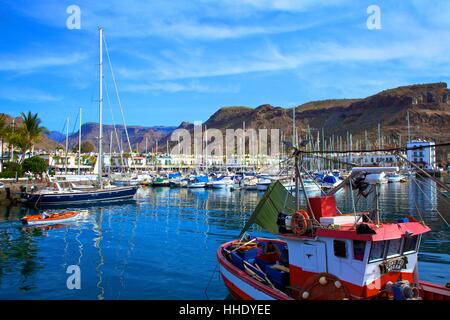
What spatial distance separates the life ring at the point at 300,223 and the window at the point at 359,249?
65.7 inches

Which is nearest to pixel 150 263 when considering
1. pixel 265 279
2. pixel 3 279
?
pixel 3 279

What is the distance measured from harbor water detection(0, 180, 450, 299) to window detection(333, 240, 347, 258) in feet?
10.2

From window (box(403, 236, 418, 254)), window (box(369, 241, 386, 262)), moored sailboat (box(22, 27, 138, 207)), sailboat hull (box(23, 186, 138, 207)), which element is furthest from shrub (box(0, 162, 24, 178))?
window (box(403, 236, 418, 254))

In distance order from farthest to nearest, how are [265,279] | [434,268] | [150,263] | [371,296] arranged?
[150,263] → [434,268] → [265,279] → [371,296]

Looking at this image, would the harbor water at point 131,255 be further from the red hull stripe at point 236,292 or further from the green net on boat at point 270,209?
the green net on boat at point 270,209

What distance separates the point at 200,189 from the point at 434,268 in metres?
64.5

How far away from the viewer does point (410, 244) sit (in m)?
12.3

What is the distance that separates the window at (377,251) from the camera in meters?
11.5

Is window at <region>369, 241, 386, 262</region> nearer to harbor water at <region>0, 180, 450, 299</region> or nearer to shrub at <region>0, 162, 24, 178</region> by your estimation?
harbor water at <region>0, 180, 450, 299</region>

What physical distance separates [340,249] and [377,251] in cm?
108

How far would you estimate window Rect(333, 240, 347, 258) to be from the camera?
11869mm

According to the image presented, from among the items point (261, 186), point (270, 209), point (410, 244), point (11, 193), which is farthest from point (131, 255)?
point (261, 186)
